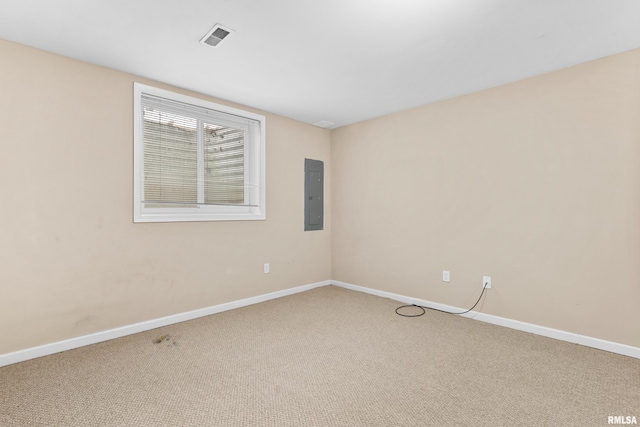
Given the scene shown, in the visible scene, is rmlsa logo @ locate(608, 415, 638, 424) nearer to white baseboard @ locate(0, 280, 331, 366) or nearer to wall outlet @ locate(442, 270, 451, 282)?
wall outlet @ locate(442, 270, 451, 282)

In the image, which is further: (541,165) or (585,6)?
(541,165)

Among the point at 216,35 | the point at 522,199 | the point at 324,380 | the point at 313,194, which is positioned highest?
the point at 216,35

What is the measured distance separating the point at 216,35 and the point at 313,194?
246 cm

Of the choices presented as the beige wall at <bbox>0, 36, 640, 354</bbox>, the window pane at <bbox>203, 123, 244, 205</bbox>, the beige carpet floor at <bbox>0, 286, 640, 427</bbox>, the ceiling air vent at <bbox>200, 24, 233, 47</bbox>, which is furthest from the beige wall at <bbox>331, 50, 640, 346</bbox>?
the ceiling air vent at <bbox>200, 24, 233, 47</bbox>

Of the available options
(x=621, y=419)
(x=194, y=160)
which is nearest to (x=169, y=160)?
(x=194, y=160)

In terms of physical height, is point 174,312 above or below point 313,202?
below

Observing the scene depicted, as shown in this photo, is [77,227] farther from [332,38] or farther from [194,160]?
[332,38]

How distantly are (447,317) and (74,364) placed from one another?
3128mm

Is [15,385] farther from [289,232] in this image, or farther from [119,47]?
[289,232]

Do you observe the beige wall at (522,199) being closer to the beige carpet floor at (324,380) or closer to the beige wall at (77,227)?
the beige carpet floor at (324,380)

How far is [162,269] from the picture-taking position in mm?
2947

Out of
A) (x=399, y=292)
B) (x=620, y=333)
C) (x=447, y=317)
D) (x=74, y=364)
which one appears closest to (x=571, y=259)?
(x=620, y=333)

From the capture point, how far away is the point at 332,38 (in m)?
2.16

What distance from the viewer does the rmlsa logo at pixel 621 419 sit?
5.18 ft
